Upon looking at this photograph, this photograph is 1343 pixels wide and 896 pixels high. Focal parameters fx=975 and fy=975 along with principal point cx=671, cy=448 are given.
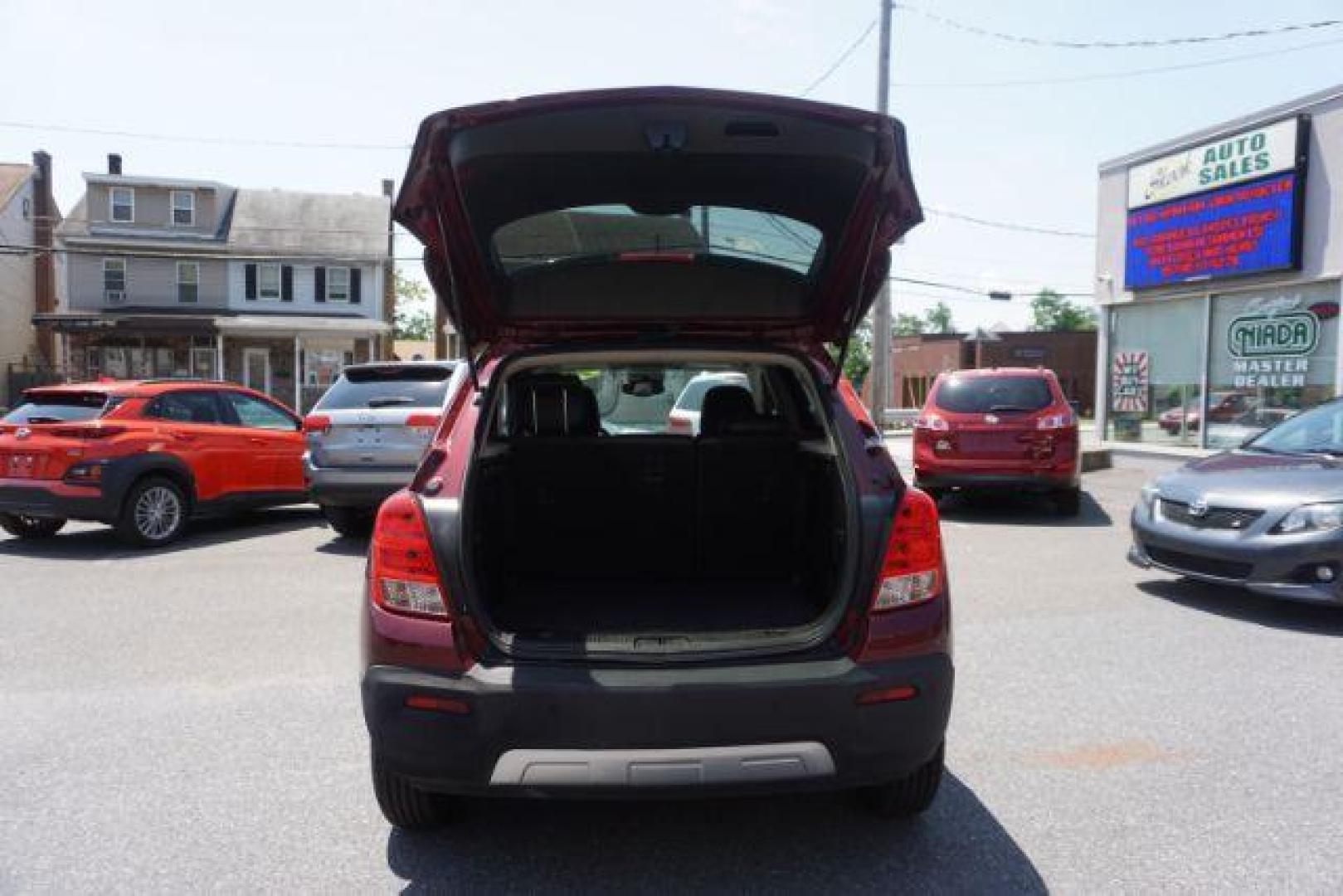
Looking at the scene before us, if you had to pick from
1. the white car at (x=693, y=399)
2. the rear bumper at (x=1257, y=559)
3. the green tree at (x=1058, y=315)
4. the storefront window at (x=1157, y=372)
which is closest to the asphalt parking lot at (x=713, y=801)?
the rear bumper at (x=1257, y=559)

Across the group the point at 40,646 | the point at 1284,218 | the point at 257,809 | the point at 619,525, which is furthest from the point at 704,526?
the point at 1284,218

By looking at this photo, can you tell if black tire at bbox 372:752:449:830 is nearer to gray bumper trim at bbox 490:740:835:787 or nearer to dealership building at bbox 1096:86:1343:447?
gray bumper trim at bbox 490:740:835:787

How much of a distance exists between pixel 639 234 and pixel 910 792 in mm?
2135

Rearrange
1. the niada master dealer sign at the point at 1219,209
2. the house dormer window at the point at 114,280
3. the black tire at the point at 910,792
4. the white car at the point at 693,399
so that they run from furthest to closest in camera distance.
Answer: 1. the house dormer window at the point at 114,280
2. the niada master dealer sign at the point at 1219,209
3. the white car at the point at 693,399
4. the black tire at the point at 910,792

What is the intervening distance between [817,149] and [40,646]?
5105 mm

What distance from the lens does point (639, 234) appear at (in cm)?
359

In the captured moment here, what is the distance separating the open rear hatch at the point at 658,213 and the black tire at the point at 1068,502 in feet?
26.1

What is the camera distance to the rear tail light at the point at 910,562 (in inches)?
112

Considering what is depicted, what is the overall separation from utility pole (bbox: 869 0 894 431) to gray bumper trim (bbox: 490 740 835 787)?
55.1 feet

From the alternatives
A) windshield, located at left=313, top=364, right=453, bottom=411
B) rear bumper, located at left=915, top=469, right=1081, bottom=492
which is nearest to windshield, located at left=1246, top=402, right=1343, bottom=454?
rear bumper, located at left=915, top=469, right=1081, bottom=492

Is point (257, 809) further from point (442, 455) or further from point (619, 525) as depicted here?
point (619, 525)

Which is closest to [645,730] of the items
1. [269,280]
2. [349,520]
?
[349,520]

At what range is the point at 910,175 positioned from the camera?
3.13 m

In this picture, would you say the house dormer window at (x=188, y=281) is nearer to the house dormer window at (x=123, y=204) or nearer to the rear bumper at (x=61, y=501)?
the house dormer window at (x=123, y=204)
